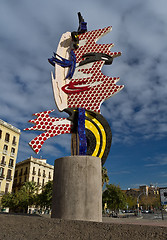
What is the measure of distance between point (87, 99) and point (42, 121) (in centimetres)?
234

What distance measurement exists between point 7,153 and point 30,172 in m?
9.01

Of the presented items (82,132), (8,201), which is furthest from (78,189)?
(8,201)

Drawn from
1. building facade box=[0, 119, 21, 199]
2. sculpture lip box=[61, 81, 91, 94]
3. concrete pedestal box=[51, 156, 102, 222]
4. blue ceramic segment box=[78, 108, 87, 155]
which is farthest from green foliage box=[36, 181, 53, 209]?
concrete pedestal box=[51, 156, 102, 222]

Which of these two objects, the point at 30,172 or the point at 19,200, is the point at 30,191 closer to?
the point at 19,200

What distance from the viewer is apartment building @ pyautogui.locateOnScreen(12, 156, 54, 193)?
1795 inches

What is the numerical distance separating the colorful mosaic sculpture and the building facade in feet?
97.4

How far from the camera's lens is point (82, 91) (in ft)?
34.2

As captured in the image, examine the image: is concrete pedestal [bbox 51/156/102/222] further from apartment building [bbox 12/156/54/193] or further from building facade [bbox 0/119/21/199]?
apartment building [bbox 12/156/54/193]

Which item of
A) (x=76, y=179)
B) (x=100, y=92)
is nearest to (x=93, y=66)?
(x=100, y=92)

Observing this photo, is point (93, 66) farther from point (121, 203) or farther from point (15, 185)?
point (15, 185)

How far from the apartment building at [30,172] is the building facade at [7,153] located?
22.4ft

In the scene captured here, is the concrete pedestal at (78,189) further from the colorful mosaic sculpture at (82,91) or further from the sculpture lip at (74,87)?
the sculpture lip at (74,87)

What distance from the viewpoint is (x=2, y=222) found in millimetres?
5121

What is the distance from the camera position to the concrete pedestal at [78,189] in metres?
6.41
